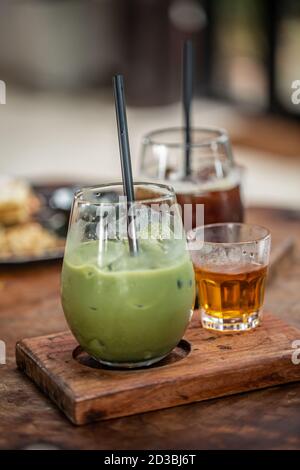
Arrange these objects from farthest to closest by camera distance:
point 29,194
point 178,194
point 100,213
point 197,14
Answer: point 197,14 → point 29,194 → point 178,194 → point 100,213

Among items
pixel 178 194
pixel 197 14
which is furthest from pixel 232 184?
pixel 197 14

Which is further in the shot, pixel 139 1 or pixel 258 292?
pixel 139 1

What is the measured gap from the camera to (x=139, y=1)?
6.62 metres

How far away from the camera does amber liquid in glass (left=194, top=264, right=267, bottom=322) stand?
54.6 inches

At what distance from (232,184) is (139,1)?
16.9 ft

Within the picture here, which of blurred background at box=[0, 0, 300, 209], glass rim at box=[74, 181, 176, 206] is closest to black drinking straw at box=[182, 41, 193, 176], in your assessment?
glass rim at box=[74, 181, 176, 206]

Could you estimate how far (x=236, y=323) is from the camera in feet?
4.52

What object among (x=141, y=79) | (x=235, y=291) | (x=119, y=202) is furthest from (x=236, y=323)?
(x=141, y=79)

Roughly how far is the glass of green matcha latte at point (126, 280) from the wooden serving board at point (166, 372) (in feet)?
0.13

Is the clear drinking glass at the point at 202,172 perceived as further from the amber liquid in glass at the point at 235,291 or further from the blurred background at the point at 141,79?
the blurred background at the point at 141,79

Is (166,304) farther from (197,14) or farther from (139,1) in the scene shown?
(139,1)

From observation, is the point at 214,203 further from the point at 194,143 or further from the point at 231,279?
the point at 231,279

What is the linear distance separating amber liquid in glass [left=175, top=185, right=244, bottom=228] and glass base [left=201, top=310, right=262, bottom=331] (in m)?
0.32

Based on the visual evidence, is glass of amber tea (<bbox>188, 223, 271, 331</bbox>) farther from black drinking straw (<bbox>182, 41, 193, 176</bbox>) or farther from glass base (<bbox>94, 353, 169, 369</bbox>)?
black drinking straw (<bbox>182, 41, 193, 176</bbox>)
